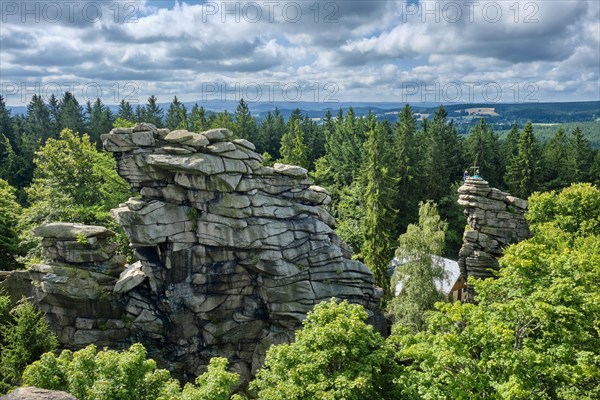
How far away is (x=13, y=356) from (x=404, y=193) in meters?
35.7

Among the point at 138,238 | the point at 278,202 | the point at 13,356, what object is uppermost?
the point at 278,202

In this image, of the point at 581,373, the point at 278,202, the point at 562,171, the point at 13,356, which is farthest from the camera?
the point at 562,171

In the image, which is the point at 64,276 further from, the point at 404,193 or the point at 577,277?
the point at 404,193

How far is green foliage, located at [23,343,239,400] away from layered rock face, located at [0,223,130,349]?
486 inches

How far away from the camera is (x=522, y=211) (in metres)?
30.6

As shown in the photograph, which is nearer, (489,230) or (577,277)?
(577,277)

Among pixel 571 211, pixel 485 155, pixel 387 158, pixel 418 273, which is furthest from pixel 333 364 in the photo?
pixel 485 155

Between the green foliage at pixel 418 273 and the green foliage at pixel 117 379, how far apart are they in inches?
593

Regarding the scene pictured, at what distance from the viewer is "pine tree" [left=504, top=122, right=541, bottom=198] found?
152ft

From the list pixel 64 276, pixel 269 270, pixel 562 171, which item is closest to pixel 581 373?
pixel 269 270

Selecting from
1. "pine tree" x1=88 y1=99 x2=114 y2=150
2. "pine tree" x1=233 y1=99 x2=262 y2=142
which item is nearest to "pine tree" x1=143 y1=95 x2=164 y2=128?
"pine tree" x1=88 y1=99 x2=114 y2=150

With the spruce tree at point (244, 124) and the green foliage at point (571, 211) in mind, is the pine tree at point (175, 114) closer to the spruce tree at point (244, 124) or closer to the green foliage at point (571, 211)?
the spruce tree at point (244, 124)

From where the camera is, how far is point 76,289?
25719 millimetres

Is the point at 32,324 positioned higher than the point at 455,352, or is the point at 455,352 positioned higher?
the point at 455,352
